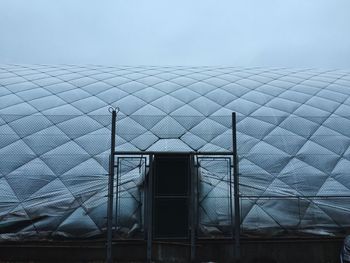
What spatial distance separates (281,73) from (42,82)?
10.5m

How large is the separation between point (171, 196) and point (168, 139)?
4.06m

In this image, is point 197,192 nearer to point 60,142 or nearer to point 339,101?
point 60,142

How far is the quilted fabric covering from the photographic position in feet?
37.0

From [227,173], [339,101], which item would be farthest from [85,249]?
[339,101]

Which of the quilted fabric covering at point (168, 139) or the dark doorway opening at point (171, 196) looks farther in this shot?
the quilted fabric covering at point (168, 139)

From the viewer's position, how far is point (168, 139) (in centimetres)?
1422

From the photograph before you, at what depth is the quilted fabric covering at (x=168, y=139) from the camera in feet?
37.0

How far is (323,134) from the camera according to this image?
1440 centimetres

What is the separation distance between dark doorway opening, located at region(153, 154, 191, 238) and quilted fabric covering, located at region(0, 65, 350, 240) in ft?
2.69

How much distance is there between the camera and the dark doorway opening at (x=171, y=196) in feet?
34.0

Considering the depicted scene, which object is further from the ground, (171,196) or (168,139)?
(168,139)

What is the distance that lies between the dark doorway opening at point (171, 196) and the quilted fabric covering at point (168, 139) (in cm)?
82

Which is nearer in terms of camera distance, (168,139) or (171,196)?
(171,196)

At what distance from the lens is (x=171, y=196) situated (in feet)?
33.9
